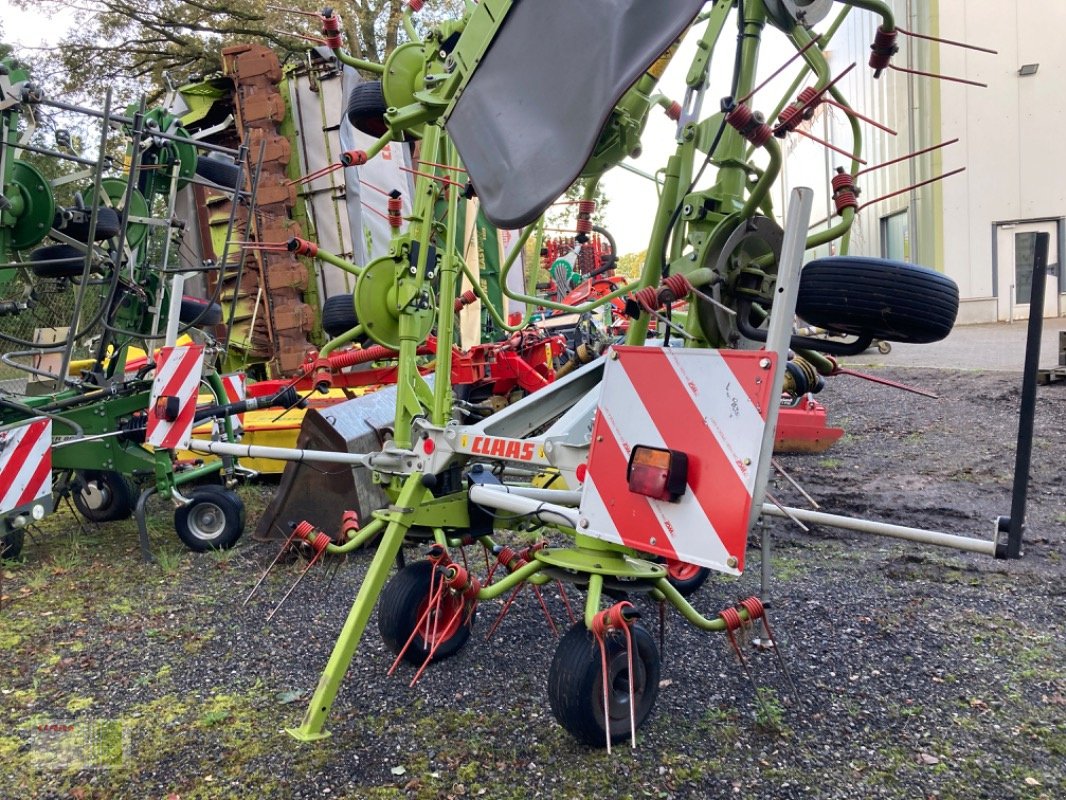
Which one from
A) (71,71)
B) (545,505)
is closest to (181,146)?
(545,505)

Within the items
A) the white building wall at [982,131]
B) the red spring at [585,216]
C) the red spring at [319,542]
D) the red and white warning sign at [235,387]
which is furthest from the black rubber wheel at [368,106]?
the white building wall at [982,131]

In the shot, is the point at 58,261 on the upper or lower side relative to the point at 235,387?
upper

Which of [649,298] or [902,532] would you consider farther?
[649,298]

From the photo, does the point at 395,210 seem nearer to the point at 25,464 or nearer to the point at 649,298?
the point at 649,298

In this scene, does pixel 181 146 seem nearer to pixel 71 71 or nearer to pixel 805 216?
pixel 805 216

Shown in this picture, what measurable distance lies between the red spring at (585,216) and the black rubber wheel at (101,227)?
2822mm

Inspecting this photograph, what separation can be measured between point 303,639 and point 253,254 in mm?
5628

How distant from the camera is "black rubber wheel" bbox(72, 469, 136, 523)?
492cm

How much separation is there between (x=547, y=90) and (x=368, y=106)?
1.56 meters

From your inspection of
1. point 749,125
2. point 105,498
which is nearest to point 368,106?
point 749,125

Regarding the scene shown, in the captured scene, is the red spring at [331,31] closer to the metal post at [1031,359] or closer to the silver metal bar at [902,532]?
the silver metal bar at [902,532]

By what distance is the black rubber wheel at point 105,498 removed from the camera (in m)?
4.92

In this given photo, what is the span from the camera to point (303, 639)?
3043 millimetres

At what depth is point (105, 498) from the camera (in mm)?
4969
